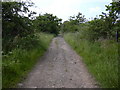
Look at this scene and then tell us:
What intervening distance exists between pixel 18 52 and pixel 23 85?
250 centimetres

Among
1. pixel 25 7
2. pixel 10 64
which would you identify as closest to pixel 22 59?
pixel 10 64

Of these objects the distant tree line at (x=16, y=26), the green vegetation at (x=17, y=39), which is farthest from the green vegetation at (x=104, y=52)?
the distant tree line at (x=16, y=26)

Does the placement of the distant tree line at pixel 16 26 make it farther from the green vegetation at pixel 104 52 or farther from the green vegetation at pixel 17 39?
the green vegetation at pixel 104 52

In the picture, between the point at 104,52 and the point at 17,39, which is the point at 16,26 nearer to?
the point at 17,39

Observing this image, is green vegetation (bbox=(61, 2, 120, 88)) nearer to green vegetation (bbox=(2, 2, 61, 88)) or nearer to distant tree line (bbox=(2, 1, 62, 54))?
green vegetation (bbox=(2, 2, 61, 88))

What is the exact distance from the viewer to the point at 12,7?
7.38m

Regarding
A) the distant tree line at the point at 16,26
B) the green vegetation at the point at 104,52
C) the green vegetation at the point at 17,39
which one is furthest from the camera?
the distant tree line at the point at 16,26

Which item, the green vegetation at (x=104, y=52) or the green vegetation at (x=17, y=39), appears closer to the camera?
the green vegetation at (x=104, y=52)

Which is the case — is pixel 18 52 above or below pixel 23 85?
above

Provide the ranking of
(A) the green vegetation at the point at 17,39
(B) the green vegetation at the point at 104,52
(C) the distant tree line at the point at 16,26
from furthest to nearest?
(C) the distant tree line at the point at 16,26
(A) the green vegetation at the point at 17,39
(B) the green vegetation at the point at 104,52

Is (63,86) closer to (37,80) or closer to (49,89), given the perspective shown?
(49,89)

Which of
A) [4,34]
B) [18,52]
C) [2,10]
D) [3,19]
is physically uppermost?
[2,10]

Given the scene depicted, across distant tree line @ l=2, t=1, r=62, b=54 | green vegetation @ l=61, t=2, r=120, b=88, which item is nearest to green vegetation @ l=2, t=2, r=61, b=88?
distant tree line @ l=2, t=1, r=62, b=54

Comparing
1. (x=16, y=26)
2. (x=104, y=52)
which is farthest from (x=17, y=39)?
(x=104, y=52)
